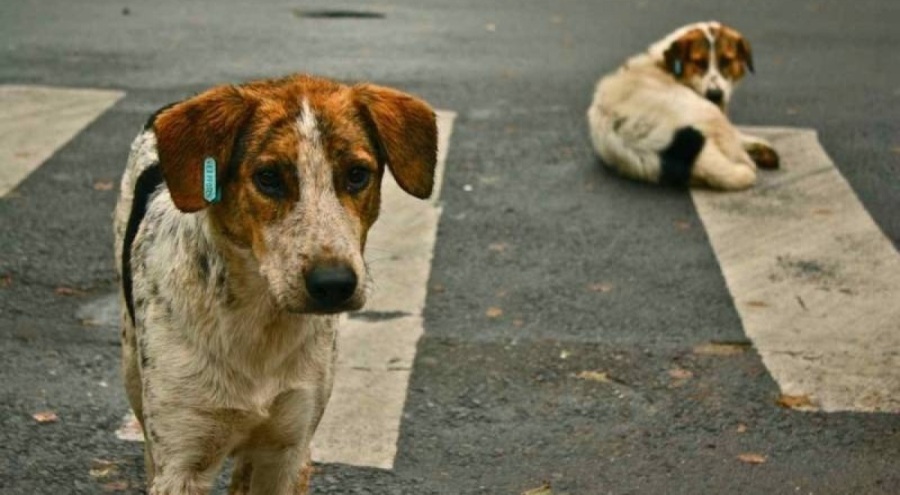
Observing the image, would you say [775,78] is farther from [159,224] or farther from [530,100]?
[159,224]

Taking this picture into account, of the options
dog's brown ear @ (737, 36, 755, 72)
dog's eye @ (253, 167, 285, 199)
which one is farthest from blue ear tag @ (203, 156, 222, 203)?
dog's brown ear @ (737, 36, 755, 72)

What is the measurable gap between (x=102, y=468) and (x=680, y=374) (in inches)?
97.9

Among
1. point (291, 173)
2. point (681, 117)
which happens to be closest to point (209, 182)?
point (291, 173)

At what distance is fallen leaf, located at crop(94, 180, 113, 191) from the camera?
9.71 m

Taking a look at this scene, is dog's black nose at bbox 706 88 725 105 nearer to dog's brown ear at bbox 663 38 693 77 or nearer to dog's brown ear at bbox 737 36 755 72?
dog's brown ear at bbox 663 38 693 77

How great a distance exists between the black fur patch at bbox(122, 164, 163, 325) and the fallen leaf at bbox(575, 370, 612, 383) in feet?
7.76

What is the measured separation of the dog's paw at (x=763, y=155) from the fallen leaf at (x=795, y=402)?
377 centimetres

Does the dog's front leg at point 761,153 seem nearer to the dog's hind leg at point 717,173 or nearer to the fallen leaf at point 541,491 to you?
the dog's hind leg at point 717,173

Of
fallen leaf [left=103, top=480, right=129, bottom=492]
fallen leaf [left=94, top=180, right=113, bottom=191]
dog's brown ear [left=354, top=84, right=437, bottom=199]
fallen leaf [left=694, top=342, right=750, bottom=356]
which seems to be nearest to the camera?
dog's brown ear [left=354, top=84, right=437, bottom=199]

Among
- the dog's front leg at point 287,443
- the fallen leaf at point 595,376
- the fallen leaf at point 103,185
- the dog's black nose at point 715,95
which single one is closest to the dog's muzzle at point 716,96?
the dog's black nose at point 715,95

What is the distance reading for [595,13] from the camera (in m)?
16.7

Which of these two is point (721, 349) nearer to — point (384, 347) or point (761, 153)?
point (384, 347)

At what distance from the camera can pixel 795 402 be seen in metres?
6.93

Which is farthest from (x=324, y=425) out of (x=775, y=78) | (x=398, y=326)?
(x=775, y=78)
